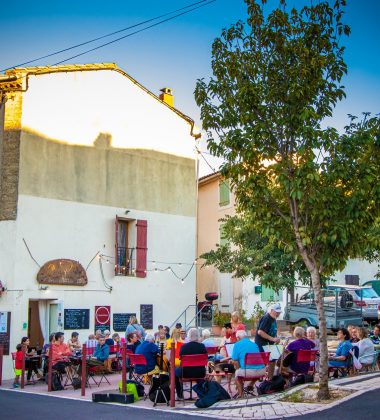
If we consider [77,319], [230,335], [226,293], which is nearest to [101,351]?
[230,335]

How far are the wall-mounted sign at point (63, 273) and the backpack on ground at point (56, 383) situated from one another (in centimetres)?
509

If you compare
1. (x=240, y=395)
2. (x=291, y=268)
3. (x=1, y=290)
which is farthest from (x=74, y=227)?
(x=240, y=395)

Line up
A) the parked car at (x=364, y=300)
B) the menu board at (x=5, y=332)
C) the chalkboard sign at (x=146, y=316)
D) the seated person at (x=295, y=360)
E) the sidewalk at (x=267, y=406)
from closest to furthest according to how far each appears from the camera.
Answer: the sidewalk at (x=267, y=406), the seated person at (x=295, y=360), the menu board at (x=5, y=332), the chalkboard sign at (x=146, y=316), the parked car at (x=364, y=300)

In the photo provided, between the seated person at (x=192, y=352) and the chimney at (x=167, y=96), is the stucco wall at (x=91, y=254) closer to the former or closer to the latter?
the chimney at (x=167, y=96)

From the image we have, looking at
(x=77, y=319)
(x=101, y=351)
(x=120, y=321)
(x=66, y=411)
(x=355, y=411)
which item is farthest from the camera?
(x=120, y=321)

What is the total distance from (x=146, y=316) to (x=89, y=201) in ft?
15.6

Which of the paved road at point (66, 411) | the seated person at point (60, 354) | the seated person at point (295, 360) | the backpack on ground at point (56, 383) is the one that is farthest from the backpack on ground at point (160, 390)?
the seated person at point (60, 354)

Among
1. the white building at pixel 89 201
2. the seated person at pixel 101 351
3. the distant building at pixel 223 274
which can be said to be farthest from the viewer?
the distant building at pixel 223 274

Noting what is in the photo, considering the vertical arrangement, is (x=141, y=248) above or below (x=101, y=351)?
above

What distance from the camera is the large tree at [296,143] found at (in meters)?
11.5

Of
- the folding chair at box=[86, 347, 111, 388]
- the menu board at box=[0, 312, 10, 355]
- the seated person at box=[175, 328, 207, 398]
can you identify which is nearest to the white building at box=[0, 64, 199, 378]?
the menu board at box=[0, 312, 10, 355]

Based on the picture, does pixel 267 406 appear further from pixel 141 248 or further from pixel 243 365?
pixel 141 248

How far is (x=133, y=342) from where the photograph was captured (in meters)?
17.0

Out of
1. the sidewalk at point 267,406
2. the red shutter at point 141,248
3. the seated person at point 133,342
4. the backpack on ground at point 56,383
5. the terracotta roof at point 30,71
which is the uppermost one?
the terracotta roof at point 30,71
